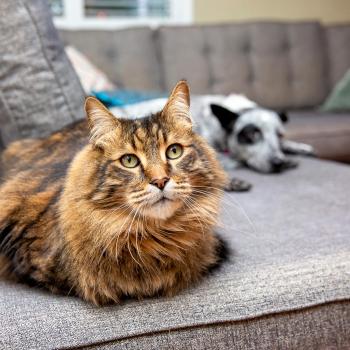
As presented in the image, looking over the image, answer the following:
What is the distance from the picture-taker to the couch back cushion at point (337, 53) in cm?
364

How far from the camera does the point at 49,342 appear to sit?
91 centimetres

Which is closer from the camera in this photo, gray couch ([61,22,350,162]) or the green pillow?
gray couch ([61,22,350,162])

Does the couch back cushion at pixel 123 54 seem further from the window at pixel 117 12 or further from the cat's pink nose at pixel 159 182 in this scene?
the cat's pink nose at pixel 159 182

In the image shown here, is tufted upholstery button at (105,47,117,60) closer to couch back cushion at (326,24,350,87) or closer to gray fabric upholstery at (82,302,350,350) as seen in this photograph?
couch back cushion at (326,24,350,87)

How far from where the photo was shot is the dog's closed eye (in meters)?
2.33

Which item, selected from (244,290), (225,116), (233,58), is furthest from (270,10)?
(244,290)

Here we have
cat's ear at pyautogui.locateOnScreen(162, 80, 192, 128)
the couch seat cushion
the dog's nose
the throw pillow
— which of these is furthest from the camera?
the couch seat cushion


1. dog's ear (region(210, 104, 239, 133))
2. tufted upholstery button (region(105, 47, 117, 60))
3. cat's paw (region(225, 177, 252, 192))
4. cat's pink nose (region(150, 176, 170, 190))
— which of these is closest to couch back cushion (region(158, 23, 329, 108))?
tufted upholstery button (region(105, 47, 117, 60))

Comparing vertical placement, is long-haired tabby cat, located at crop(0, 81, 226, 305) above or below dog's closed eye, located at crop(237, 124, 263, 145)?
above

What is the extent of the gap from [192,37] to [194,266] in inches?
99.3

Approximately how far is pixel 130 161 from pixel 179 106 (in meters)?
0.16

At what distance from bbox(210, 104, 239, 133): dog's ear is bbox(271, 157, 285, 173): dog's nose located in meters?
0.33

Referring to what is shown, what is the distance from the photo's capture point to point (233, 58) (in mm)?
3357

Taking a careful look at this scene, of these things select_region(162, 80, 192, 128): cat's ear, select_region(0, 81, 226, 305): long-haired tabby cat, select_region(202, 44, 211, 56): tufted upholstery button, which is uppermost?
select_region(162, 80, 192, 128): cat's ear
